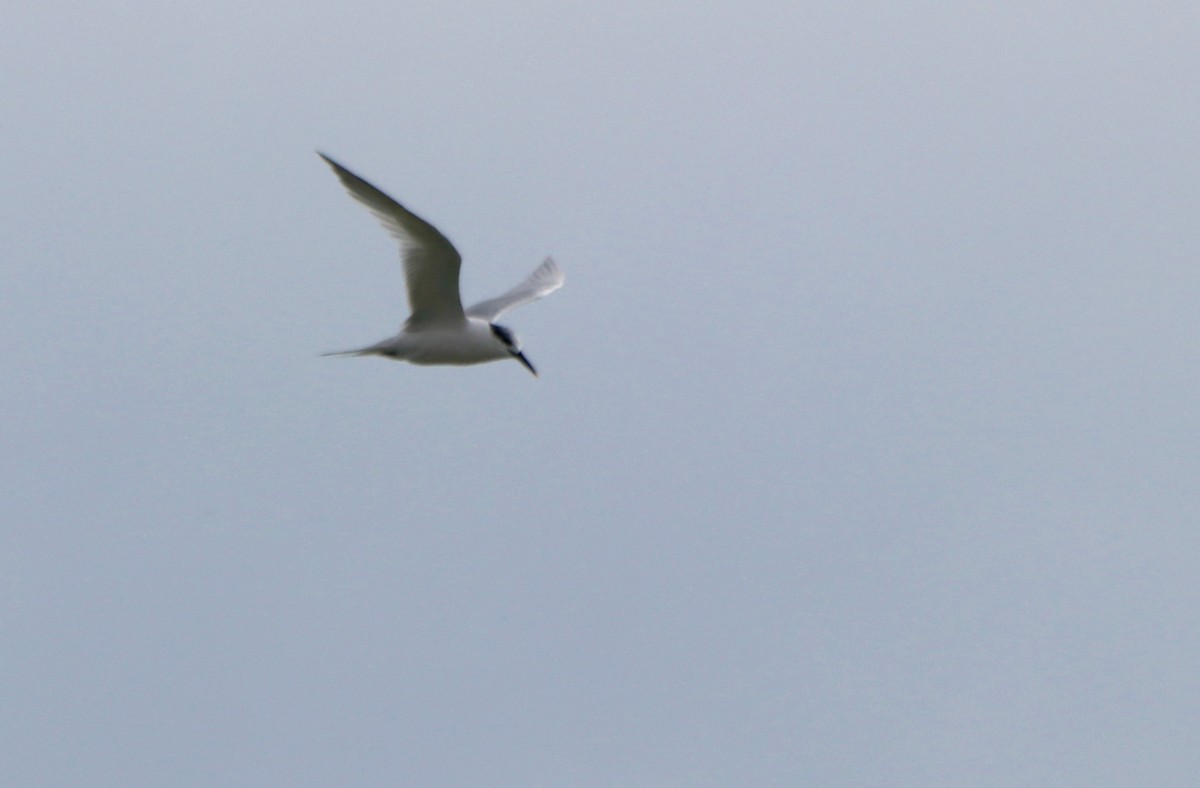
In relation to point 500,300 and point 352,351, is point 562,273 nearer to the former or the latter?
point 500,300

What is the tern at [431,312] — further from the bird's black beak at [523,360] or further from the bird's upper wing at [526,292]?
the bird's upper wing at [526,292]

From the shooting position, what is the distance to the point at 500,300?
19625mm

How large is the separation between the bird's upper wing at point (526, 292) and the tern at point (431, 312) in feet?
1.82

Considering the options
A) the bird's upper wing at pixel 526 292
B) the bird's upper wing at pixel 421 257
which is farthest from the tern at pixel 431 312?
the bird's upper wing at pixel 526 292

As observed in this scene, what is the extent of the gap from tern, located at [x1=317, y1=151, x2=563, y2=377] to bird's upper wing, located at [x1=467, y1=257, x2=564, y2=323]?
0.55m

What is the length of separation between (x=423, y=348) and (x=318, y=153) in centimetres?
326

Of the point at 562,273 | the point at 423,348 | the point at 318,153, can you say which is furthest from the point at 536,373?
the point at 318,153

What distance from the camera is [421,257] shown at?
1593cm

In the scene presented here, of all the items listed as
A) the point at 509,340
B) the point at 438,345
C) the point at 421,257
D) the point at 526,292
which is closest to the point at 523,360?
the point at 509,340

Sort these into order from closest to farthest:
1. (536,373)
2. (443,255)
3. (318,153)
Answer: (318,153), (443,255), (536,373)

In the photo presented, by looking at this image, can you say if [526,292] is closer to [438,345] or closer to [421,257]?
[438,345]

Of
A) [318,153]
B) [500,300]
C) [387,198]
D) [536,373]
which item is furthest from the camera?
[500,300]

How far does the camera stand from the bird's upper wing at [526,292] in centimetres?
1872

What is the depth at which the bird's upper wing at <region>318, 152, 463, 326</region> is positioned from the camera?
1483 cm
